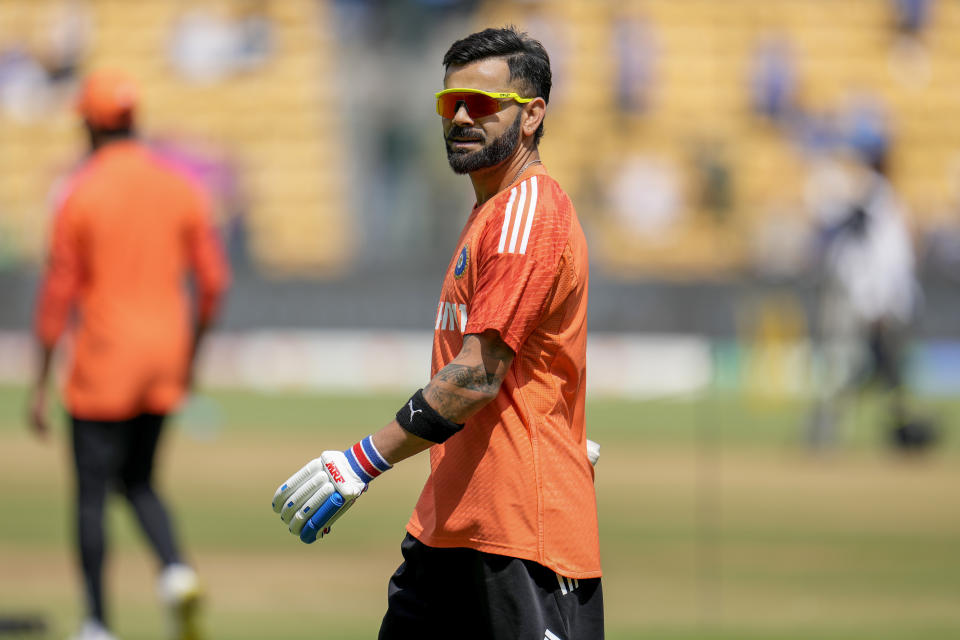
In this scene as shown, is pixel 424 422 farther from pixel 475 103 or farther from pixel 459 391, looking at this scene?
pixel 475 103

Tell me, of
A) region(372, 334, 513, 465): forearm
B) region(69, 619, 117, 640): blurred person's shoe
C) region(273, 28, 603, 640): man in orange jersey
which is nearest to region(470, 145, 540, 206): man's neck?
region(273, 28, 603, 640): man in orange jersey

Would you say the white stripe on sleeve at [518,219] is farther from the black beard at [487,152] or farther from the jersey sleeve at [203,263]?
the jersey sleeve at [203,263]

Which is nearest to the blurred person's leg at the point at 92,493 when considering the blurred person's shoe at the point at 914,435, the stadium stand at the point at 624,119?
the blurred person's shoe at the point at 914,435

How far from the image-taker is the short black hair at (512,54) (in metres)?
4.00

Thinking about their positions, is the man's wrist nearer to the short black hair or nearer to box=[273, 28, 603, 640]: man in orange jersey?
box=[273, 28, 603, 640]: man in orange jersey

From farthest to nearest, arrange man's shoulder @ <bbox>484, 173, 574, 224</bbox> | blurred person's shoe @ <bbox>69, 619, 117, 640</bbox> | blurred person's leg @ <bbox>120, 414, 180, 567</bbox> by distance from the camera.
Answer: blurred person's leg @ <bbox>120, 414, 180, 567</bbox> → blurred person's shoe @ <bbox>69, 619, 117, 640</bbox> → man's shoulder @ <bbox>484, 173, 574, 224</bbox>

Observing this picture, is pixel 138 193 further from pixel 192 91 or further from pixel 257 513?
pixel 192 91

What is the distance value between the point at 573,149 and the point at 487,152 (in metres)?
21.2

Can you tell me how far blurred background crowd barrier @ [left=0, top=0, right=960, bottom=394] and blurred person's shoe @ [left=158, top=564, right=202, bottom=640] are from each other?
1373 centimetres

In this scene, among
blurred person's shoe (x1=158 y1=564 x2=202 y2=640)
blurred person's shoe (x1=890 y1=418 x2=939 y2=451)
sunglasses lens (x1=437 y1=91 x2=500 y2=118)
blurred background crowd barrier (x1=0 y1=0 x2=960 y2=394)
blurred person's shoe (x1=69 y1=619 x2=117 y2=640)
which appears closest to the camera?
sunglasses lens (x1=437 y1=91 x2=500 y2=118)

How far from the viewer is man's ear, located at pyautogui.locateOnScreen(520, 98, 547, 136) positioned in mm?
4047

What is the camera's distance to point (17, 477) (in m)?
12.5

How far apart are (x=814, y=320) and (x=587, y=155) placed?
19.9ft

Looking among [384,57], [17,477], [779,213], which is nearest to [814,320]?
[779,213]
